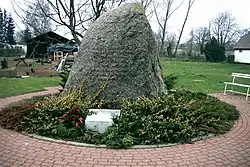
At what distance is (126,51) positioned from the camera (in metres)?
7.50

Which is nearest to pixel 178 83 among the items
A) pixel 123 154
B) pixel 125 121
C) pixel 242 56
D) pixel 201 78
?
pixel 201 78

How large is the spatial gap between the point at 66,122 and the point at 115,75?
193cm

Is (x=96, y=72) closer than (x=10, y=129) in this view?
No

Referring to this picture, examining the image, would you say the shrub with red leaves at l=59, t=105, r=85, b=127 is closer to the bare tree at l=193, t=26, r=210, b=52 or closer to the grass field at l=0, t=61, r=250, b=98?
the grass field at l=0, t=61, r=250, b=98

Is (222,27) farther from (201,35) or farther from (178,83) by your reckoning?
(178,83)

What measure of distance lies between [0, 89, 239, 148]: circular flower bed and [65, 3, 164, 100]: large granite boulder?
1.30 feet

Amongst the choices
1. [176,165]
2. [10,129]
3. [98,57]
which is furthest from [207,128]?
[10,129]

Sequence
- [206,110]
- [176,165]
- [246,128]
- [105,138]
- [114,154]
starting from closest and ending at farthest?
[176,165]
[114,154]
[105,138]
[246,128]
[206,110]

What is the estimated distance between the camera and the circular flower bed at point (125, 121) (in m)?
5.55

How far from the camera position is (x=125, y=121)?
584 cm

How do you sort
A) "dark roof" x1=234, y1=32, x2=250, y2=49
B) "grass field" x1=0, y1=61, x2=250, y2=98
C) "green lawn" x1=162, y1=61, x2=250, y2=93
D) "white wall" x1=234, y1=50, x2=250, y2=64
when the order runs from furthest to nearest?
"dark roof" x1=234, y1=32, x2=250, y2=49 < "white wall" x1=234, y1=50, x2=250, y2=64 < "green lawn" x1=162, y1=61, x2=250, y2=93 < "grass field" x1=0, y1=61, x2=250, y2=98

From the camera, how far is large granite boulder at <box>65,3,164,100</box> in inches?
289

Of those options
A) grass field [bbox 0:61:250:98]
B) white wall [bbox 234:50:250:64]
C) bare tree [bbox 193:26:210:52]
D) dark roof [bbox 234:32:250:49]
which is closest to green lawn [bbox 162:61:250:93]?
grass field [bbox 0:61:250:98]

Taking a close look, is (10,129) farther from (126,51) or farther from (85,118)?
(126,51)
